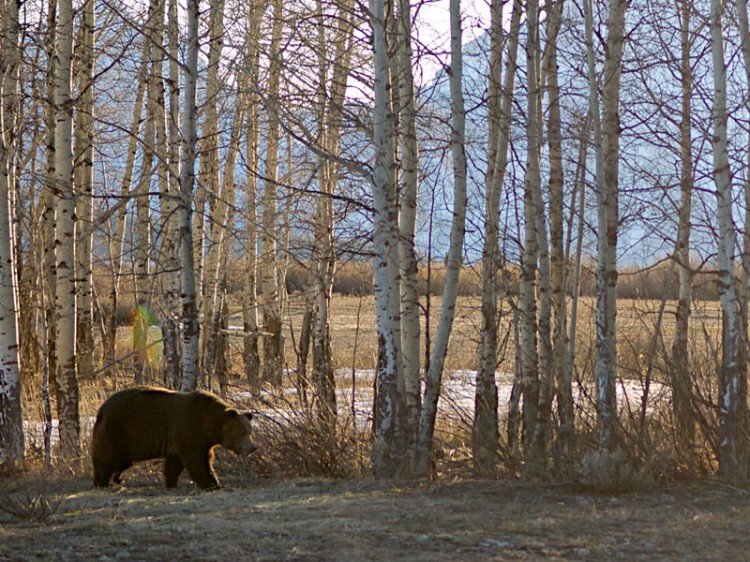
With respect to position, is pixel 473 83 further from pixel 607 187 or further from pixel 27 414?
pixel 27 414

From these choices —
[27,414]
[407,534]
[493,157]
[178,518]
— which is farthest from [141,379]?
[407,534]

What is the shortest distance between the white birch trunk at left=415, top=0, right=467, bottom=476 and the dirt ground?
76cm

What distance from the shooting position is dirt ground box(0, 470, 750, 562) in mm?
5559

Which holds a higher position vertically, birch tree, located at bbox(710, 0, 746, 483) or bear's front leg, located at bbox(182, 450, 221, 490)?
birch tree, located at bbox(710, 0, 746, 483)

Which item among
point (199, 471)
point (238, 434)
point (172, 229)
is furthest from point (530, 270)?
point (172, 229)

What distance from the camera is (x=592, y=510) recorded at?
6.88m

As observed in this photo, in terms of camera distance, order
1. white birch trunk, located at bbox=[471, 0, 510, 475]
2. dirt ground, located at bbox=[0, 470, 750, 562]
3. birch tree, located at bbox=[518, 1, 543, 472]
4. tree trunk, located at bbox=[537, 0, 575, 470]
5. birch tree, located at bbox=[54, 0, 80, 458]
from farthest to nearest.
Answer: birch tree, located at bbox=[54, 0, 80, 458] → white birch trunk, located at bbox=[471, 0, 510, 475] → birch tree, located at bbox=[518, 1, 543, 472] → tree trunk, located at bbox=[537, 0, 575, 470] → dirt ground, located at bbox=[0, 470, 750, 562]

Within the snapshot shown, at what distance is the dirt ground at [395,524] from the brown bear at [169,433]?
429 millimetres

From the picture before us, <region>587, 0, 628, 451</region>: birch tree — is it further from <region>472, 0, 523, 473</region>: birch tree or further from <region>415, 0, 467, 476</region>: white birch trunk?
<region>472, 0, 523, 473</region>: birch tree

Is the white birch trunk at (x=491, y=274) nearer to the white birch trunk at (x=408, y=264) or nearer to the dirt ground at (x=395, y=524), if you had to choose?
the white birch trunk at (x=408, y=264)

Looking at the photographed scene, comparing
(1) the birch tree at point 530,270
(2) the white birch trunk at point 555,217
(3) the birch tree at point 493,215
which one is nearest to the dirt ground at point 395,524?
(2) the white birch trunk at point 555,217

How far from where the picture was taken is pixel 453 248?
8.80 meters

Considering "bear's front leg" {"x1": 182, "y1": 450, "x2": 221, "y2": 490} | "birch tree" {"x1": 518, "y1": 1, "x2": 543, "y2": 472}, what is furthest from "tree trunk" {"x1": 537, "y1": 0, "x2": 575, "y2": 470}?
"bear's front leg" {"x1": 182, "y1": 450, "x2": 221, "y2": 490}

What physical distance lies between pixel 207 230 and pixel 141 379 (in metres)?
8.63
